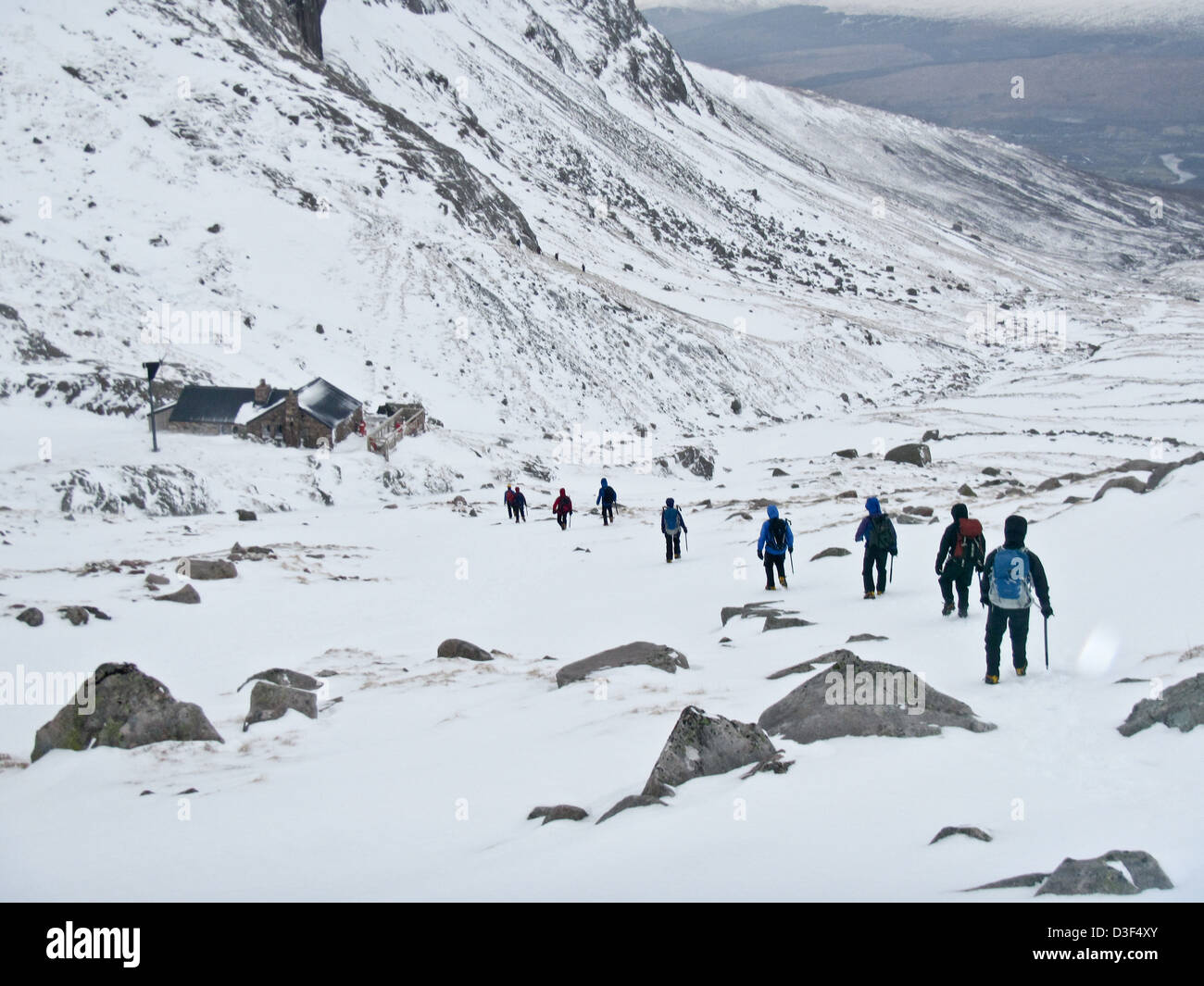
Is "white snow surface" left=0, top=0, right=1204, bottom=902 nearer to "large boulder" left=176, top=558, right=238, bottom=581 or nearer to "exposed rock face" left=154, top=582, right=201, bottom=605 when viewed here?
"exposed rock face" left=154, top=582, right=201, bottom=605

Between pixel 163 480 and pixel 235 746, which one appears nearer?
pixel 235 746

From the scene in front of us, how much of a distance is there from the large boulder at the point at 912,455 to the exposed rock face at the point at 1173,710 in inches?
1218

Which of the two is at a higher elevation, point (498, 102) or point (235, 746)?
point (498, 102)

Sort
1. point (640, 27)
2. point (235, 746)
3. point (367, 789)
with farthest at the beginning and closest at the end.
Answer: point (640, 27)
point (235, 746)
point (367, 789)

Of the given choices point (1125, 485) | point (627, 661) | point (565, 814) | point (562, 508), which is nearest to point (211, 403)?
point (562, 508)

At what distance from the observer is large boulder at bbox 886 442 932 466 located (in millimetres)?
38281

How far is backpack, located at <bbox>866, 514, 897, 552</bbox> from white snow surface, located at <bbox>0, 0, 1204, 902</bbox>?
961 mm

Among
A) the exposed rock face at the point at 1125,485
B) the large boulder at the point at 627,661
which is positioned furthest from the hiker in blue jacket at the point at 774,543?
the exposed rock face at the point at 1125,485

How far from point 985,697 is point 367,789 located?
6.08m

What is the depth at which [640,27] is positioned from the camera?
14688 centimetres

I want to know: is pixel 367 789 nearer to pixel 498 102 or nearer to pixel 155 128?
pixel 155 128

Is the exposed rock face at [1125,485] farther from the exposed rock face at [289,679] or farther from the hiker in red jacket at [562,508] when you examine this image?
the exposed rock face at [289,679]

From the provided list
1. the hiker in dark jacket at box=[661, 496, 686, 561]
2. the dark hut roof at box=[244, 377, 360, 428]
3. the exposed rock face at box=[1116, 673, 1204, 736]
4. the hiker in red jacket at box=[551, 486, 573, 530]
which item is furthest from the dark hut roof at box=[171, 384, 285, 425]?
the exposed rock face at box=[1116, 673, 1204, 736]
